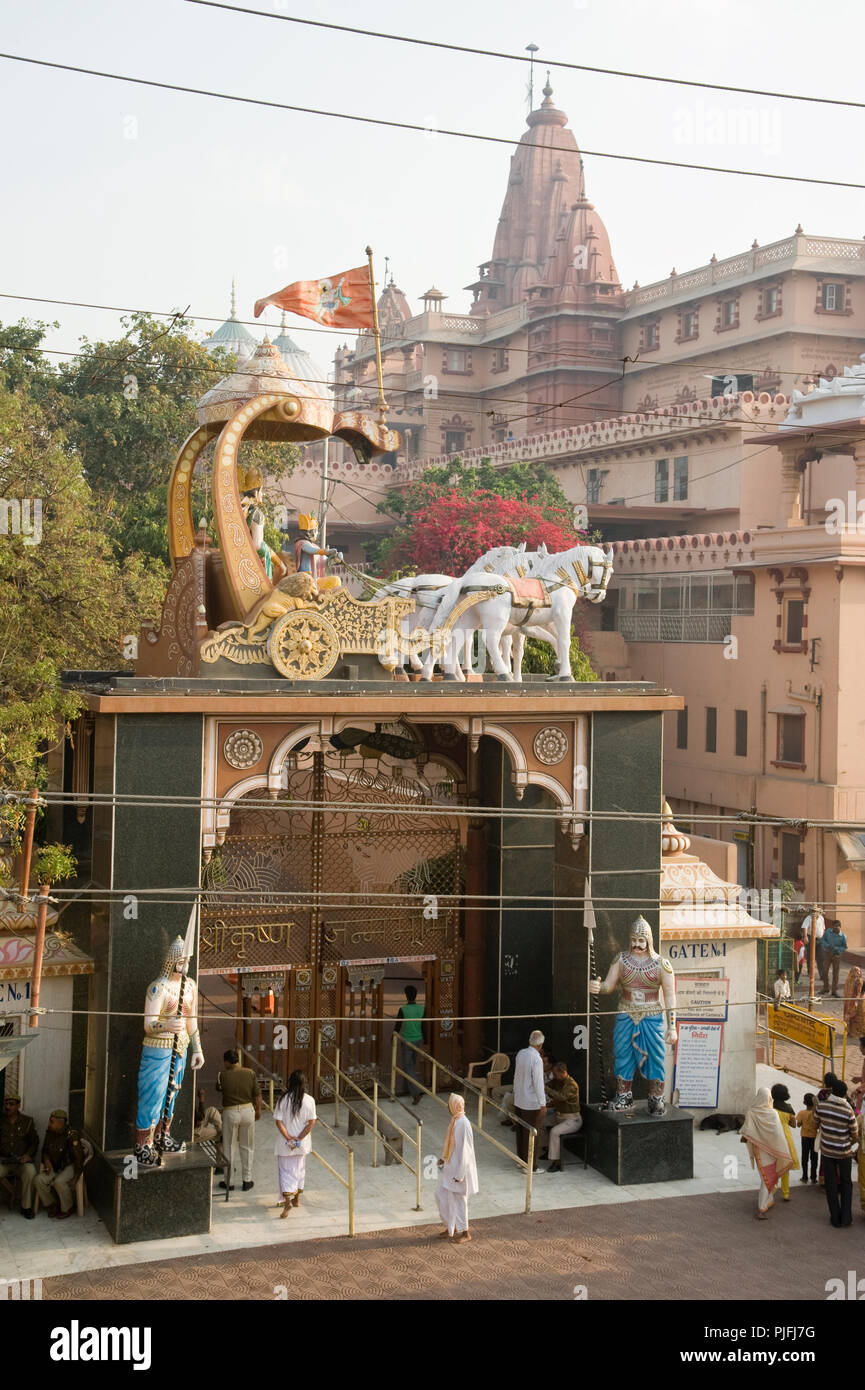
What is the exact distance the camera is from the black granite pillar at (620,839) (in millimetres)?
14133

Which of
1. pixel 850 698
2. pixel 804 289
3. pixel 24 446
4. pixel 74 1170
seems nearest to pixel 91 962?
pixel 74 1170

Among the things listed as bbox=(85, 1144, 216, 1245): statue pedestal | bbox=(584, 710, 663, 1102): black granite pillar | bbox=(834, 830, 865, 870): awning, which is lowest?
bbox=(85, 1144, 216, 1245): statue pedestal

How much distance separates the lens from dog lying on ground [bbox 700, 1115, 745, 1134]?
49.5 ft

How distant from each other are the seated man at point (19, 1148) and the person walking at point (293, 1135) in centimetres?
220

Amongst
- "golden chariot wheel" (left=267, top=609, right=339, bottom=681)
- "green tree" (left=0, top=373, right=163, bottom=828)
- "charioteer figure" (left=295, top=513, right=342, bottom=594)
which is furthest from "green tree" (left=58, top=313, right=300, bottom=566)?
"golden chariot wheel" (left=267, top=609, right=339, bottom=681)

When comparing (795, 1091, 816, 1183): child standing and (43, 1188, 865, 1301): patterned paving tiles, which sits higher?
(795, 1091, 816, 1183): child standing

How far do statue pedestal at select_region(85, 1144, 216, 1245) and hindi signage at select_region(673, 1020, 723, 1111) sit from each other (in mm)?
5600

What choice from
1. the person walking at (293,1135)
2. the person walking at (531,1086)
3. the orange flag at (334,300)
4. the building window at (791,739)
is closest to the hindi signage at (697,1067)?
the person walking at (531,1086)

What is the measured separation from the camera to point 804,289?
152 feet

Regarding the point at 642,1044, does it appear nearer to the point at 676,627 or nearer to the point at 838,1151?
the point at 838,1151

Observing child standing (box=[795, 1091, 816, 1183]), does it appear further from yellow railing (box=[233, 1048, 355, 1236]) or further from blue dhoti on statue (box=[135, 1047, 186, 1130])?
blue dhoti on statue (box=[135, 1047, 186, 1130])

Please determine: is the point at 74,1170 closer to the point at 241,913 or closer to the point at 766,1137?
the point at 241,913

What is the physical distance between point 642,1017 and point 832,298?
39039mm

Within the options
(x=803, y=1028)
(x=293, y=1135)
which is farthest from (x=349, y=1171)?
(x=803, y=1028)
